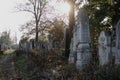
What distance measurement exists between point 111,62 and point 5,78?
6.44 metres

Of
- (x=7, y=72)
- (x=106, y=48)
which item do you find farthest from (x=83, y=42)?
(x=7, y=72)

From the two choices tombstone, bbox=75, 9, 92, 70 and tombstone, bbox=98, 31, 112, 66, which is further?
tombstone, bbox=75, 9, 92, 70

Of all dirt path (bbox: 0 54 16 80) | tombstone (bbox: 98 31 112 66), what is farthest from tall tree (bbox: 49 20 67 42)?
tombstone (bbox: 98 31 112 66)

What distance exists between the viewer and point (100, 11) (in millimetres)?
18062

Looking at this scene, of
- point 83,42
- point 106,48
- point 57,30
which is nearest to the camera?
point 106,48

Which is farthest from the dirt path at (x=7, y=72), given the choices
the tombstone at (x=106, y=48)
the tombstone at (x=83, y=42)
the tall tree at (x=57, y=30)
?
the tall tree at (x=57, y=30)

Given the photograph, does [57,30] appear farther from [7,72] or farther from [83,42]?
[83,42]

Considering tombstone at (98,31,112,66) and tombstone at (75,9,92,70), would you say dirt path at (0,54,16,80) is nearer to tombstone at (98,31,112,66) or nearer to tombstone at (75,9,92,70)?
tombstone at (75,9,92,70)

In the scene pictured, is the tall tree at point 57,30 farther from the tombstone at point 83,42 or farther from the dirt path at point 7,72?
the tombstone at point 83,42

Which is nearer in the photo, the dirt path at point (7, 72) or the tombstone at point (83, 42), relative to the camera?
the tombstone at point (83, 42)

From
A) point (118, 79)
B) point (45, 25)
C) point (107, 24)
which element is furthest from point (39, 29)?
→ point (118, 79)

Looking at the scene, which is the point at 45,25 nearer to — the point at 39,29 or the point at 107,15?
the point at 39,29

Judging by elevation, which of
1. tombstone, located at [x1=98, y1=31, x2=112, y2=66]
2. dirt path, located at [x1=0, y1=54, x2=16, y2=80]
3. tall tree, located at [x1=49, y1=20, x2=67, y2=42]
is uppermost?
tall tree, located at [x1=49, y1=20, x2=67, y2=42]

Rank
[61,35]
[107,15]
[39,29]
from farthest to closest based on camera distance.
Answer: [39,29] < [61,35] < [107,15]
